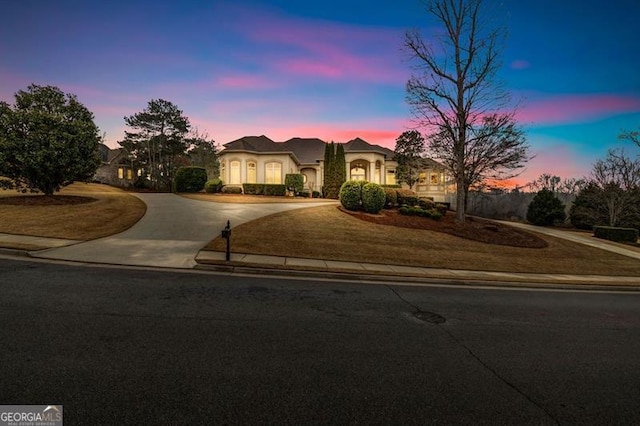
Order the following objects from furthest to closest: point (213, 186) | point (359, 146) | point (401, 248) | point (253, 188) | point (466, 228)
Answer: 1. point (359, 146)
2. point (253, 188)
3. point (213, 186)
4. point (466, 228)
5. point (401, 248)

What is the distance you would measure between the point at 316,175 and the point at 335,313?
37168 millimetres

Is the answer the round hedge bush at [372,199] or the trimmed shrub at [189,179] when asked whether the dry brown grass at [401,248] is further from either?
the trimmed shrub at [189,179]

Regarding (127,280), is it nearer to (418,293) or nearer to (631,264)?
(418,293)

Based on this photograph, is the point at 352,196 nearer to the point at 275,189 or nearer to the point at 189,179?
the point at 275,189

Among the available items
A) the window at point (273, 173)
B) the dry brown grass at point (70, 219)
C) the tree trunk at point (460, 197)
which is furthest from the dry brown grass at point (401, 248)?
the window at point (273, 173)

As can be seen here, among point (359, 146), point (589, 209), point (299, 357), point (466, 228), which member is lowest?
point (299, 357)

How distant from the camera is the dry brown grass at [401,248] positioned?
452 inches

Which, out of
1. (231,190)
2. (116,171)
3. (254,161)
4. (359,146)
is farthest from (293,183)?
(116,171)

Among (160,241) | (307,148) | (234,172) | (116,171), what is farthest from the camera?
(116,171)

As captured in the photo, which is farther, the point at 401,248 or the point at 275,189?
the point at 275,189

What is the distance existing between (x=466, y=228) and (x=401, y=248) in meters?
6.82

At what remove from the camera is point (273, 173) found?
124 feet

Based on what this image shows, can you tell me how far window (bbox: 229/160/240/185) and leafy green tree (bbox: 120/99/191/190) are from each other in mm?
12914

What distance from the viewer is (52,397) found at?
9.35 ft
